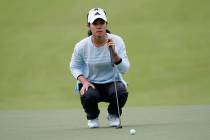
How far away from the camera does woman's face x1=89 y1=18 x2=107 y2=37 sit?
20.7 feet

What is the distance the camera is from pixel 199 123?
6574 mm

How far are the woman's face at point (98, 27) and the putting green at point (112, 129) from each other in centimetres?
76

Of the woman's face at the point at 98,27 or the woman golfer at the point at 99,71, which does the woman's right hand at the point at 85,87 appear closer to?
the woman golfer at the point at 99,71

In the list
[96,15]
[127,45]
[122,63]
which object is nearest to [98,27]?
[96,15]

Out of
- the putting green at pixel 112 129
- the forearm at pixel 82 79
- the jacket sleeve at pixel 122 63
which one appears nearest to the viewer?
the putting green at pixel 112 129

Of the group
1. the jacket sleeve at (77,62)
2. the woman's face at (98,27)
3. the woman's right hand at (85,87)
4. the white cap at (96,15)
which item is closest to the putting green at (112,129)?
the woman's right hand at (85,87)

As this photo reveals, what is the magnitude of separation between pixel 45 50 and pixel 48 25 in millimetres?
981

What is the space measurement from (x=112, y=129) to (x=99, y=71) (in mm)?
548

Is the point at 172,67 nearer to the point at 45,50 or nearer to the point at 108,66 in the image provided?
the point at 45,50

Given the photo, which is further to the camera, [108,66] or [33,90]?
[33,90]

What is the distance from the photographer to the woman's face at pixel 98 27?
631cm

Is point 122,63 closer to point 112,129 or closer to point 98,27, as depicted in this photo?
point 98,27

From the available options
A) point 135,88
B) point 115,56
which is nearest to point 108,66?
point 115,56

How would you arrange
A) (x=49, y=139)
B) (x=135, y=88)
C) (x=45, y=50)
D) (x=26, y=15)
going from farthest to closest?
(x=26, y=15), (x=45, y=50), (x=135, y=88), (x=49, y=139)
